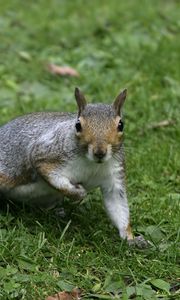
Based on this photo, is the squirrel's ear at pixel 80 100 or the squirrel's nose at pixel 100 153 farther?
the squirrel's ear at pixel 80 100

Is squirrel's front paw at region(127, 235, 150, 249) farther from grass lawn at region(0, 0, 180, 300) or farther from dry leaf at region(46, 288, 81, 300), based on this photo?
dry leaf at region(46, 288, 81, 300)

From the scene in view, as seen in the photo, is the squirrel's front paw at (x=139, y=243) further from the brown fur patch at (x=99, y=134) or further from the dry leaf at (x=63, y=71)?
the dry leaf at (x=63, y=71)

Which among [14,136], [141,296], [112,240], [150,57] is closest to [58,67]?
[150,57]

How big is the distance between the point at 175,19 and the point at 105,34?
854mm

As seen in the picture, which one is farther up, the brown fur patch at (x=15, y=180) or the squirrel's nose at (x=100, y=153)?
the squirrel's nose at (x=100, y=153)

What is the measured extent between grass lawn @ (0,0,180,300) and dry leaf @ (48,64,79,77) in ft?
0.14

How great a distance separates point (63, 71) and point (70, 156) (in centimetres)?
257

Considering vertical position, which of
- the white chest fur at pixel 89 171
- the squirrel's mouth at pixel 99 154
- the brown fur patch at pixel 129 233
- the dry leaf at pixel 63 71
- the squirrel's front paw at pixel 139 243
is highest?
the dry leaf at pixel 63 71

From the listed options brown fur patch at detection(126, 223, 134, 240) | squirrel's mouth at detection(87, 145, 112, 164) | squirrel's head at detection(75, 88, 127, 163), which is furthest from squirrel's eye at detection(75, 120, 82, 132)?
brown fur patch at detection(126, 223, 134, 240)

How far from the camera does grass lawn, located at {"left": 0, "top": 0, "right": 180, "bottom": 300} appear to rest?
345cm

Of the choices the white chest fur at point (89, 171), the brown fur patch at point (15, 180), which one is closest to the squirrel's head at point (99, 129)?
the white chest fur at point (89, 171)

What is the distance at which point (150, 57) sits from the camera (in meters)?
6.34

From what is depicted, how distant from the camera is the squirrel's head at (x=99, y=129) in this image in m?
3.36

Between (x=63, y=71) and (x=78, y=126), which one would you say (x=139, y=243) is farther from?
(x=63, y=71)
